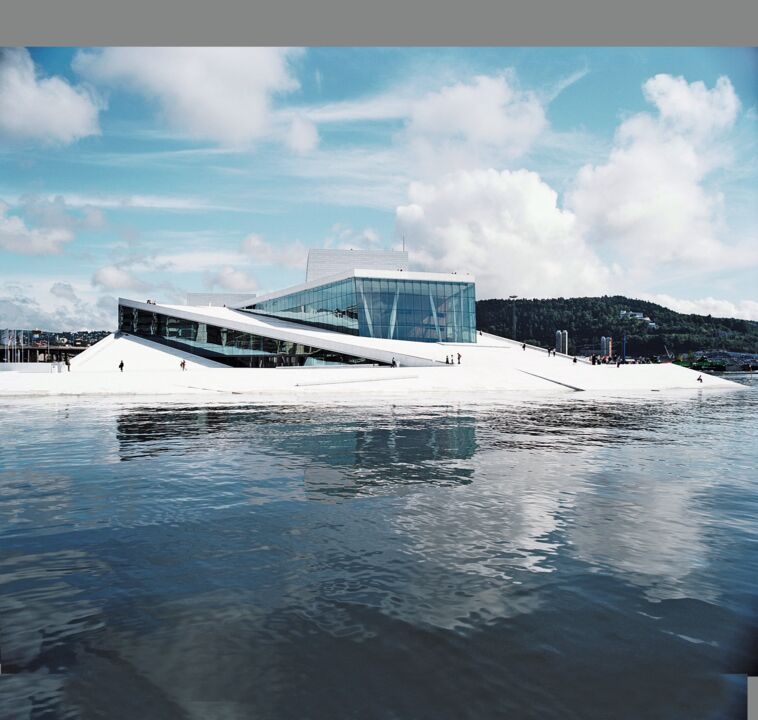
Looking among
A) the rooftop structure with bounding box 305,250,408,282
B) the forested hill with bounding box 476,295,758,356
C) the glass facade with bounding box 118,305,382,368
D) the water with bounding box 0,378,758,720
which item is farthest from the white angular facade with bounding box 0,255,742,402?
the forested hill with bounding box 476,295,758,356

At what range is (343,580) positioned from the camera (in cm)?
568

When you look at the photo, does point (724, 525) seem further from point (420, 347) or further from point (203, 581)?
point (420, 347)

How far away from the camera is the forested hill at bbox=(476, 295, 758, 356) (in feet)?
445

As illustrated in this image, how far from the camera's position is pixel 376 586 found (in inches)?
217

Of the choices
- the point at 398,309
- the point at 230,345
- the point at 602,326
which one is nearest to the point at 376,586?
the point at 230,345

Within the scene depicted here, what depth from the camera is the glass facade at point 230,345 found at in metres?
43.6

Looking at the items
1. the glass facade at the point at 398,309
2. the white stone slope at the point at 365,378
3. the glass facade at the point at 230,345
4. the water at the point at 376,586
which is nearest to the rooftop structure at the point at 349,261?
the glass facade at the point at 398,309

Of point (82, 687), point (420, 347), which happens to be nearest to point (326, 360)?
point (420, 347)

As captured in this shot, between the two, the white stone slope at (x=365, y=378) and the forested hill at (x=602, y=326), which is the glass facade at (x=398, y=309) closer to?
the white stone slope at (x=365, y=378)

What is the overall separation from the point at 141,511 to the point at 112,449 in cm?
609

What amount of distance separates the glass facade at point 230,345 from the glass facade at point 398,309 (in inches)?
355

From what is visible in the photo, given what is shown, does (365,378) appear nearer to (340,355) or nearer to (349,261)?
(340,355)

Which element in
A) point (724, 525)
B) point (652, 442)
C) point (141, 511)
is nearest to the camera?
point (724, 525)

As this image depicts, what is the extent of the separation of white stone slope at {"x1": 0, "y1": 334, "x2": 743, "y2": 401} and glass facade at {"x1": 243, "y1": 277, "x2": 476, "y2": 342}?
5.71 metres
